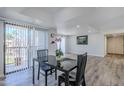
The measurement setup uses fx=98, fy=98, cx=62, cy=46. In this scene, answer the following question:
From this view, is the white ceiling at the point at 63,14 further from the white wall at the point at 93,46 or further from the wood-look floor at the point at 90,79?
the white wall at the point at 93,46

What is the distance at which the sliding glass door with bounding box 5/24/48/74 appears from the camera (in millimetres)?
3490

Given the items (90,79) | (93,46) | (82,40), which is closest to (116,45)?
(93,46)

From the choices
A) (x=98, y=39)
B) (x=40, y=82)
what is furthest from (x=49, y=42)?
(x=98, y=39)

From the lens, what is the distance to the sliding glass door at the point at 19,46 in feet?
11.5

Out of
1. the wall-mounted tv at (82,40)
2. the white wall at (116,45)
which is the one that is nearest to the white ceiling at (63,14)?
the wall-mounted tv at (82,40)

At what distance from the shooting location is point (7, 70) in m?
3.47

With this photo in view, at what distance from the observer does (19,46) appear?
12.7 feet

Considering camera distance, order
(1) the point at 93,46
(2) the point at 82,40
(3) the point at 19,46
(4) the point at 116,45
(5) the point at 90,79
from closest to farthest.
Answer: (5) the point at 90,79
(3) the point at 19,46
(1) the point at 93,46
(2) the point at 82,40
(4) the point at 116,45

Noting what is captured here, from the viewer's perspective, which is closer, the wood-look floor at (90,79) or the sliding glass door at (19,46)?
the wood-look floor at (90,79)

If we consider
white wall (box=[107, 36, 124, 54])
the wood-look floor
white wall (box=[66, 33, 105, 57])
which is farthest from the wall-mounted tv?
the wood-look floor

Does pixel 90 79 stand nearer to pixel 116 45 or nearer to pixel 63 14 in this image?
pixel 63 14

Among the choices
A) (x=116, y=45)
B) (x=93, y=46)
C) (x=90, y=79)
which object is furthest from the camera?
(x=116, y=45)
